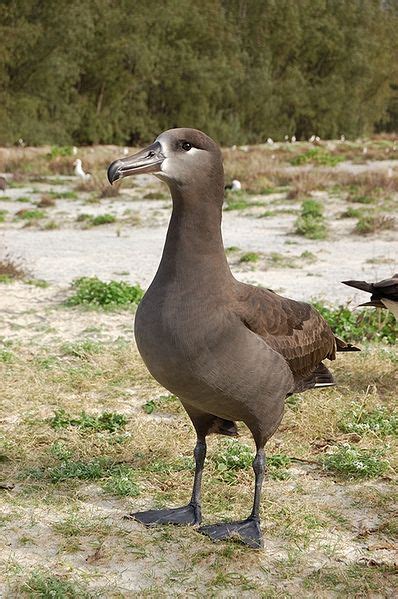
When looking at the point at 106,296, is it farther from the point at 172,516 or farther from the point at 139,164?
the point at 139,164

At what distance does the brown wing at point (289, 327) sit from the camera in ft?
10.9

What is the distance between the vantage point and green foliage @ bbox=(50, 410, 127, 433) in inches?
186

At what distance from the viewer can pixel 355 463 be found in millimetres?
4129

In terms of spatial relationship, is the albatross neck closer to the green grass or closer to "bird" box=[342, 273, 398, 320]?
"bird" box=[342, 273, 398, 320]

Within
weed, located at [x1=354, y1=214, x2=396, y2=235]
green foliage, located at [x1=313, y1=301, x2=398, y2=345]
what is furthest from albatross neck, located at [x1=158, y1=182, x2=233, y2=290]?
weed, located at [x1=354, y1=214, x2=396, y2=235]

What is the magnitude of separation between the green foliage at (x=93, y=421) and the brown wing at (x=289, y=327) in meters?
1.56

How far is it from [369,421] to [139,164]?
2.66 metres

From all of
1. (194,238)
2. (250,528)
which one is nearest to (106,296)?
(250,528)

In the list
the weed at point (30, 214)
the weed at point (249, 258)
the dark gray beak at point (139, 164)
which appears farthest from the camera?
the weed at point (30, 214)

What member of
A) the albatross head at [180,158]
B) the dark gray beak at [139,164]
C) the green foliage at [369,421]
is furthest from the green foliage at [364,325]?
the dark gray beak at [139,164]

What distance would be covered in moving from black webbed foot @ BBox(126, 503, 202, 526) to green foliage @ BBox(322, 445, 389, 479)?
0.94 metres

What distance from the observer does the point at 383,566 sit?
10.7ft

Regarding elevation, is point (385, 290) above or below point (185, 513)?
above

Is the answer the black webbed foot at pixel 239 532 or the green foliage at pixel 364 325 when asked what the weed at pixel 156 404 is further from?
the green foliage at pixel 364 325
